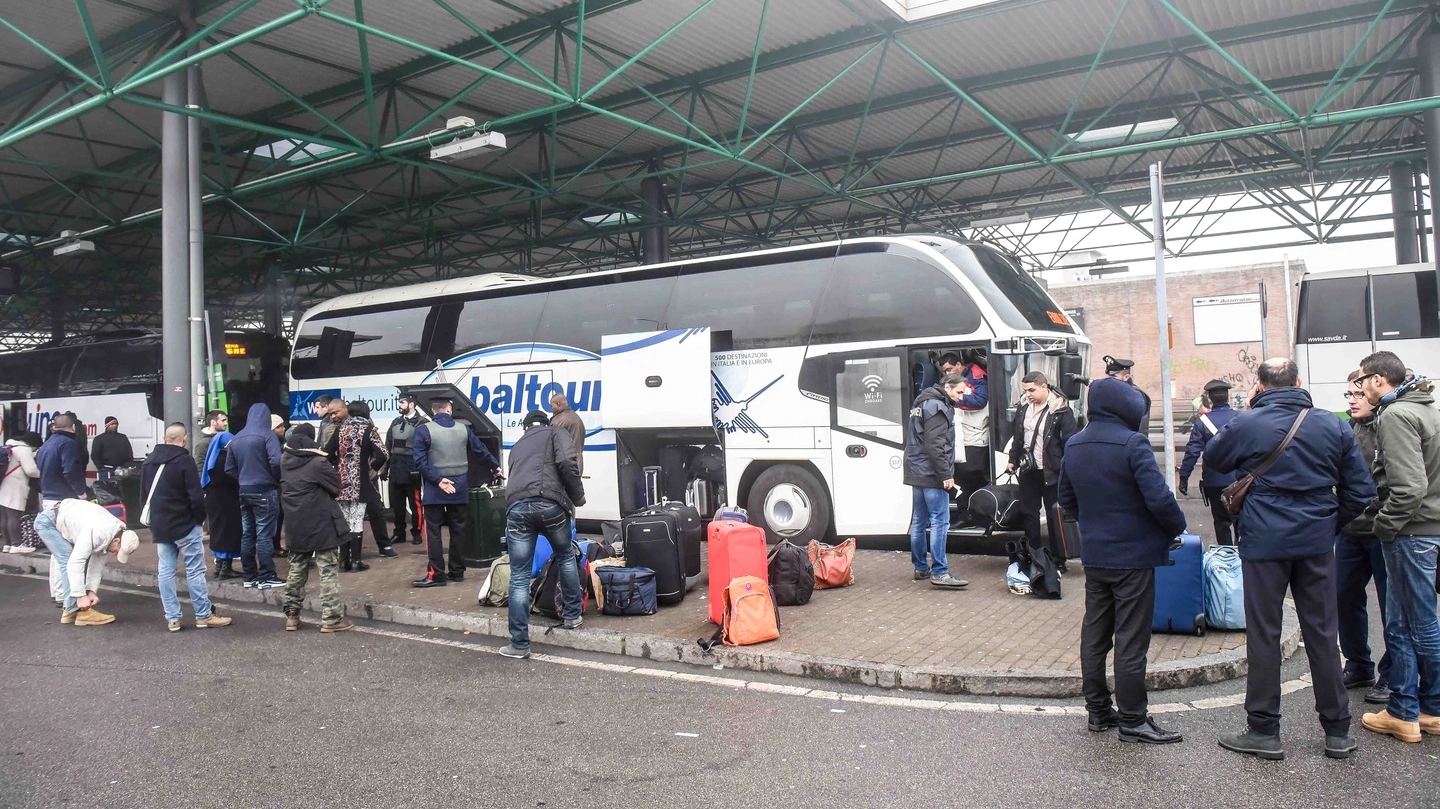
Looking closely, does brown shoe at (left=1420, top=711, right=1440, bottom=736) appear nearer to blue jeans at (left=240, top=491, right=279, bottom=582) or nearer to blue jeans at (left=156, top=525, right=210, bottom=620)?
blue jeans at (left=156, top=525, right=210, bottom=620)

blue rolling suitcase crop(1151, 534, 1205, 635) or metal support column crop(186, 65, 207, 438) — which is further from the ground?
metal support column crop(186, 65, 207, 438)

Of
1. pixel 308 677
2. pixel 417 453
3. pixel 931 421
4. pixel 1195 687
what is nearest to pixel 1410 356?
pixel 931 421

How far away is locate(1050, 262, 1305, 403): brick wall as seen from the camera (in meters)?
33.7

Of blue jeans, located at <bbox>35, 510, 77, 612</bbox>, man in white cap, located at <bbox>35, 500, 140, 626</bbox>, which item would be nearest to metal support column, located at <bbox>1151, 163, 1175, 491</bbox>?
man in white cap, located at <bbox>35, 500, 140, 626</bbox>

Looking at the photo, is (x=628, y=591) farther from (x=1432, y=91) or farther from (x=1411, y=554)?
(x=1432, y=91)

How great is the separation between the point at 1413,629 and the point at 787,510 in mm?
6665

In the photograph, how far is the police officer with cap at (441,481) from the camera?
8.88 meters

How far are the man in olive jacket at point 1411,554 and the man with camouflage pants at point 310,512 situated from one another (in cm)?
691

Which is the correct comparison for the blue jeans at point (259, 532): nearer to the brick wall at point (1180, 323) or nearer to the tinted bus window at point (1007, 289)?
the tinted bus window at point (1007, 289)

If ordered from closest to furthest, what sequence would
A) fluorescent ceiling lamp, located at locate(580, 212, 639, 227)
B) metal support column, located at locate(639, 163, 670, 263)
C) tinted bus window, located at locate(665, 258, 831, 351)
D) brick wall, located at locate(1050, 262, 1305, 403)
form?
tinted bus window, located at locate(665, 258, 831, 351) → metal support column, located at locate(639, 163, 670, 263) → fluorescent ceiling lamp, located at locate(580, 212, 639, 227) → brick wall, located at locate(1050, 262, 1305, 403)

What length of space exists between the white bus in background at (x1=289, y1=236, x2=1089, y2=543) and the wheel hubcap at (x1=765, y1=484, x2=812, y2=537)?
0.05 ft

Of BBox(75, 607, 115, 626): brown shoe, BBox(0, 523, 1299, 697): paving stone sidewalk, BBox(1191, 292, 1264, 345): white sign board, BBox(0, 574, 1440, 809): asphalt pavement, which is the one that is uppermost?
BBox(1191, 292, 1264, 345): white sign board

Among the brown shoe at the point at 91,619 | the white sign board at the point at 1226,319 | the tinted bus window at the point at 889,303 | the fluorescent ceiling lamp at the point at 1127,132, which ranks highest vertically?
the fluorescent ceiling lamp at the point at 1127,132

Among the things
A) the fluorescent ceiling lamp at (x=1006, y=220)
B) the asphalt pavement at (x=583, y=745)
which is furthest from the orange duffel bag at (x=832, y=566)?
the fluorescent ceiling lamp at (x=1006, y=220)
